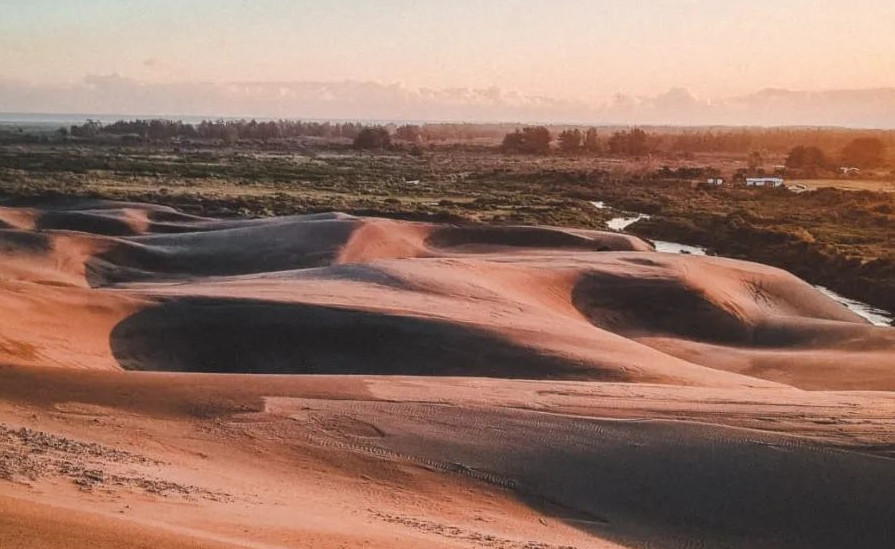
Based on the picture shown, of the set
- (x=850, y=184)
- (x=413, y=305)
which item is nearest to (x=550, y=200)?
(x=850, y=184)

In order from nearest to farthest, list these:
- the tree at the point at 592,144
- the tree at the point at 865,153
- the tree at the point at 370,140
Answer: the tree at the point at 865,153 → the tree at the point at 370,140 → the tree at the point at 592,144

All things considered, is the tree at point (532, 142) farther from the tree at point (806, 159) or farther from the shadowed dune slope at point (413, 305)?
the shadowed dune slope at point (413, 305)

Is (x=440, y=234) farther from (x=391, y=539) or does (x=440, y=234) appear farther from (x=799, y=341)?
(x=391, y=539)

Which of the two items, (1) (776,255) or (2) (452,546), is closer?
(2) (452,546)

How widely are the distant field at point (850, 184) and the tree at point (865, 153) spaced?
93.9 feet

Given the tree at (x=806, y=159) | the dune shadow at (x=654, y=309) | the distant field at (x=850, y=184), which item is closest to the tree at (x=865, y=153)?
the tree at (x=806, y=159)

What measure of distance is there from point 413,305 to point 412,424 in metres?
7.89

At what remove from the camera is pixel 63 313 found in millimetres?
15180

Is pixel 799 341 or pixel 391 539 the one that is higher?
pixel 391 539

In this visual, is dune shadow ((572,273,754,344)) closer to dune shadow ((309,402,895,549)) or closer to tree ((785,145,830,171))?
dune shadow ((309,402,895,549))

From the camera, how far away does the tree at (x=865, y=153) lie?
4621 inches

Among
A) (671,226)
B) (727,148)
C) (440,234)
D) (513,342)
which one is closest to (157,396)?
(513,342)

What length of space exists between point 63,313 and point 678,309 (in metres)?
15.7

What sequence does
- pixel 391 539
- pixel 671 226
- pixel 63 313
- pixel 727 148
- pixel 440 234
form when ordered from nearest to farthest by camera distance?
pixel 391 539 < pixel 63 313 < pixel 440 234 < pixel 671 226 < pixel 727 148
